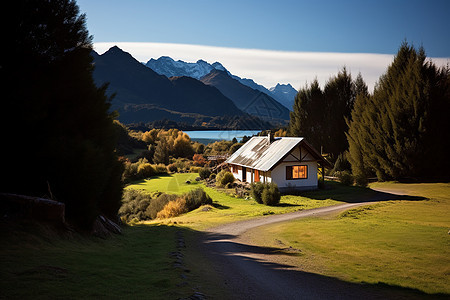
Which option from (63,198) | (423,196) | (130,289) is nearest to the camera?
(130,289)

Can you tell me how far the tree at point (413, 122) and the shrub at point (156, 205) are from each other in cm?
2596

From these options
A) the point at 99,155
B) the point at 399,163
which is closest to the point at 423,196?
the point at 399,163

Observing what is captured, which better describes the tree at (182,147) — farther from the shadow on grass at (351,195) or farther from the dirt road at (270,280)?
the dirt road at (270,280)

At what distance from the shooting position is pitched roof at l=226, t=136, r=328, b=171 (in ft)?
115

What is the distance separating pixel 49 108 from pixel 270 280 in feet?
32.9

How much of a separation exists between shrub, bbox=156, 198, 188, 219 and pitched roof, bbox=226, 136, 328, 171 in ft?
31.1

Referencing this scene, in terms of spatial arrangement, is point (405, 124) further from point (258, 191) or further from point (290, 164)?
point (258, 191)

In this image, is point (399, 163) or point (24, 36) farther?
point (399, 163)

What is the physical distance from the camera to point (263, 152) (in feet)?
131

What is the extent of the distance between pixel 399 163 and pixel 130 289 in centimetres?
3891

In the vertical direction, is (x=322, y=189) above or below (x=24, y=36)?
below

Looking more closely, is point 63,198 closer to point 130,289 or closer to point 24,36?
point 24,36

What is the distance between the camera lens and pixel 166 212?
99.8ft

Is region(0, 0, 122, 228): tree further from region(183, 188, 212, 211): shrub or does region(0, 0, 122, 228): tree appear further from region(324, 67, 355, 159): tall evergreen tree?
region(324, 67, 355, 159): tall evergreen tree
